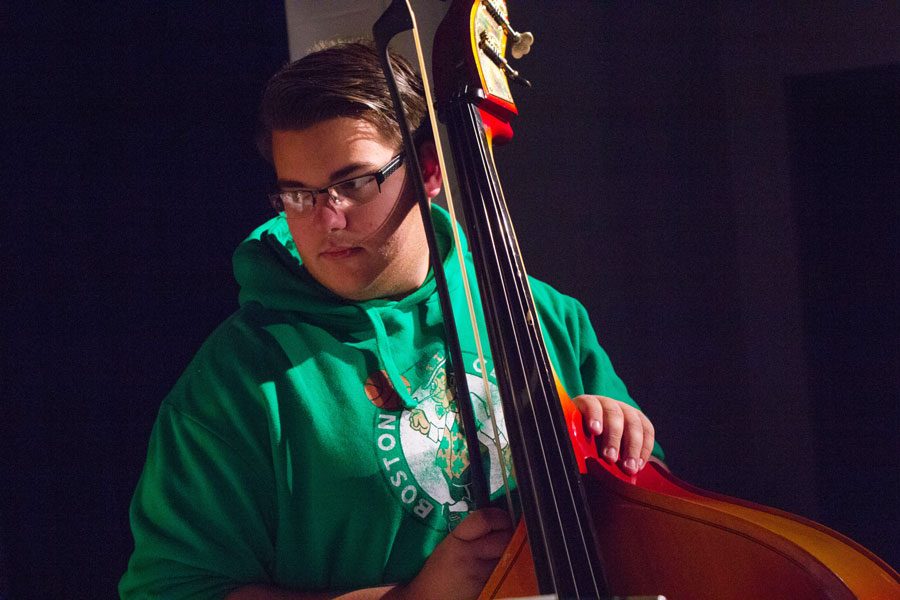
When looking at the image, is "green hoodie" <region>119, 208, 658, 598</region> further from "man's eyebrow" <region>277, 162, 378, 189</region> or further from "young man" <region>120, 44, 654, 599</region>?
"man's eyebrow" <region>277, 162, 378, 189</region>

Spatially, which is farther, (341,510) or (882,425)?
(882,425)

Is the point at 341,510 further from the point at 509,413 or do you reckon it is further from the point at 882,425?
the point at 882,425

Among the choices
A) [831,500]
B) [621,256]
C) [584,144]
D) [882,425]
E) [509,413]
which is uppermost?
[584,144]

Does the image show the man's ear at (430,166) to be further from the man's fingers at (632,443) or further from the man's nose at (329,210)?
the man's fingers at (632,443)

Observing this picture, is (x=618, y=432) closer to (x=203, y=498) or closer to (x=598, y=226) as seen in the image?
(x=203, y=498)

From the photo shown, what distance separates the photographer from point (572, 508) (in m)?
0.48

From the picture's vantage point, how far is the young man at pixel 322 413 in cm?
62

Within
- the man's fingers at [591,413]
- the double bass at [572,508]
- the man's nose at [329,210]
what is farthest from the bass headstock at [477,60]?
the man's fingers at [591,413]

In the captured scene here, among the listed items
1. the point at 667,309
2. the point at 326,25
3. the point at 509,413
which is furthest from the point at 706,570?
the point at 326,25

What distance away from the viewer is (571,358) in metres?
0.77

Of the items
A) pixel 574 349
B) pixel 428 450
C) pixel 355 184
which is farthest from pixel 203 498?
pixel 574 349

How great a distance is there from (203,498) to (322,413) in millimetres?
123

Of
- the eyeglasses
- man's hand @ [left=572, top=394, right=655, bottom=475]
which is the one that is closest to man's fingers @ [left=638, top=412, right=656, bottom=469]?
man's hand @ [left=572, top=394, right=655, bottom=475]

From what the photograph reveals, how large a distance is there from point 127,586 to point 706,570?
1.56ft
